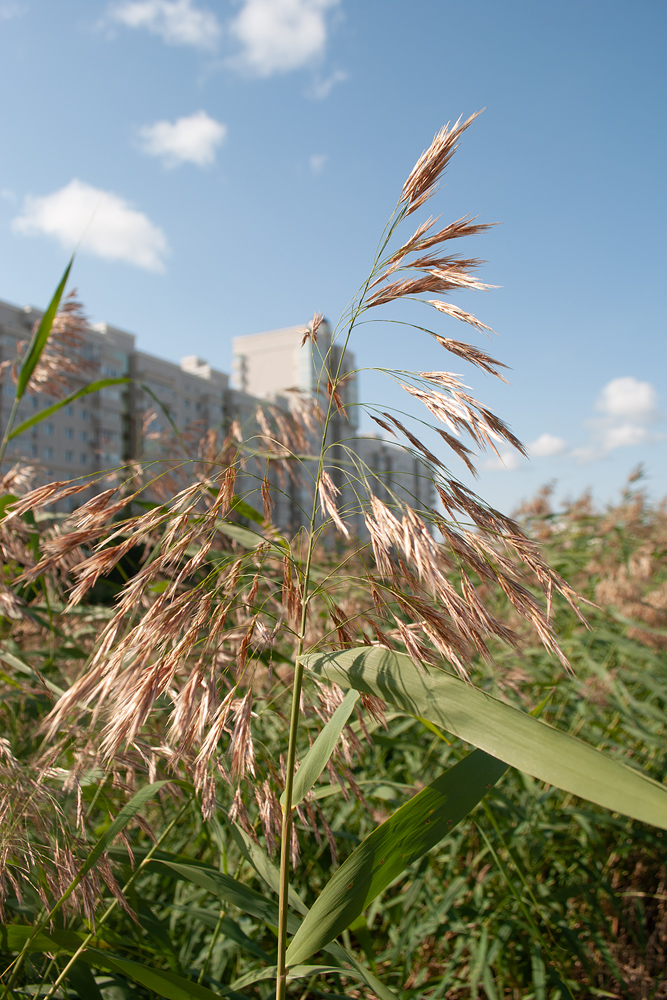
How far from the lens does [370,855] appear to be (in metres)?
0.63

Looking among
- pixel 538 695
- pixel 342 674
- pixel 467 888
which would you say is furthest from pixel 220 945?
pixel 538 695

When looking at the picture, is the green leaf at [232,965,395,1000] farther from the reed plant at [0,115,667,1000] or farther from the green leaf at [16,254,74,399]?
the green leaf at [16,254,74,399]

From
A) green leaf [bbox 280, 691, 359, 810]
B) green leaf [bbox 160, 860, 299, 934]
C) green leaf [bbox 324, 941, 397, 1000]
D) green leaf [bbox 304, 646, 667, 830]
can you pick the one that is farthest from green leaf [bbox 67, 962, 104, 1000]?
green leaf [bbox 304, 646, 667, 830]

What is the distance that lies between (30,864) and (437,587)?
0.65 meters

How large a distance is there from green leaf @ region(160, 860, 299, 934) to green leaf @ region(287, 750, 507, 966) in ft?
0.80

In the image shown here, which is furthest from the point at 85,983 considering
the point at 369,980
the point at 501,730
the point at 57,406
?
the point at 57,406

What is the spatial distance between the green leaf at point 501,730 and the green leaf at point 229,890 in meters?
0.42

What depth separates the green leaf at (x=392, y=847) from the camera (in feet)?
2.04

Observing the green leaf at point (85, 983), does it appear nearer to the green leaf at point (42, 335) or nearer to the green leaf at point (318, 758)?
the green leaf at point (318, 758)

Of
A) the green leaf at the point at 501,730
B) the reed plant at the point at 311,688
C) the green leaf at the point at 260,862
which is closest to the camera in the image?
the green leaf at the point at 501,730

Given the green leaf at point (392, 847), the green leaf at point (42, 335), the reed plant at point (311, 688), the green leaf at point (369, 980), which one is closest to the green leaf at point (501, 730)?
the reed plant at point (311, 688)

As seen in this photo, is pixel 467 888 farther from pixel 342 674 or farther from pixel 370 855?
pixel 342 674

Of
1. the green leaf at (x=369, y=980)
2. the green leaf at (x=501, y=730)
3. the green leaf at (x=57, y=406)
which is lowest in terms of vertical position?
the green leaf at (x=369, y=980)

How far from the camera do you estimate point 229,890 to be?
83 cm
